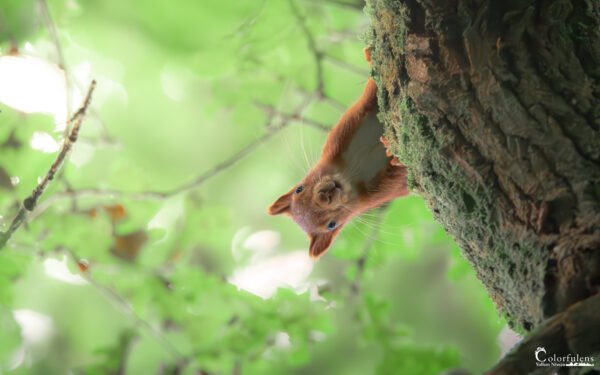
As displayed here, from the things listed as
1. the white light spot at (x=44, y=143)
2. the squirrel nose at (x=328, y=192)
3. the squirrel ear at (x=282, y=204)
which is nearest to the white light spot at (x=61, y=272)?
the white light spot at (x=44, y=143)

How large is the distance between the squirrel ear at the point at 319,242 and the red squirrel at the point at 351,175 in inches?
0.9

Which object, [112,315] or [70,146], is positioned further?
[112,315]

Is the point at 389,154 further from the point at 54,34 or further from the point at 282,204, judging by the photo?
the point at 54,34

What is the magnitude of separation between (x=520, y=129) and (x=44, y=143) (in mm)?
854

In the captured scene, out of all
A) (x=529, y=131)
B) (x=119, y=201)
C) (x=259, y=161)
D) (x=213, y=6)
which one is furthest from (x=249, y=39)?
(x=529, y=131)

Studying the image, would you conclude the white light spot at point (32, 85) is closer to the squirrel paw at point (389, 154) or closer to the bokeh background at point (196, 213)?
the bokeh background at point (196, 213)

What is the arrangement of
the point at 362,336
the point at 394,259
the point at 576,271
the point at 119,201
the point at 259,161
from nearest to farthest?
the point at 576,271, the point at 119,201, the point at 259,161, the point at 362,336, the point at 394,259

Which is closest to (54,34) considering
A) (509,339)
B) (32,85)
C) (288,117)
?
(32,85)

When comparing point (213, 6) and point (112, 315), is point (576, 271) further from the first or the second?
point (112, 315)

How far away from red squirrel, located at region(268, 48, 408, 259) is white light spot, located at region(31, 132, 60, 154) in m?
0.45

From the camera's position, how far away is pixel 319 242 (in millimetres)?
980

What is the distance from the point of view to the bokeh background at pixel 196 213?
124 cm

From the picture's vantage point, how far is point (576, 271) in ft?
1.60

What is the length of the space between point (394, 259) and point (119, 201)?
0.93 metres
